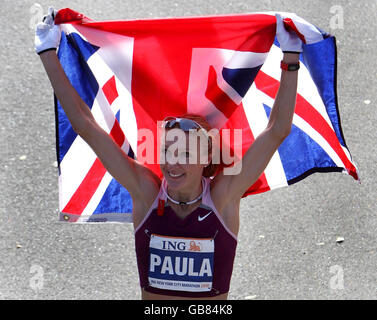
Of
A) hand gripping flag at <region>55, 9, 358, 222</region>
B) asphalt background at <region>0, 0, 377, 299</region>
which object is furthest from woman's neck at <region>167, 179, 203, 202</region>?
asphalt background at <region>0, 0, 377, 299</region>

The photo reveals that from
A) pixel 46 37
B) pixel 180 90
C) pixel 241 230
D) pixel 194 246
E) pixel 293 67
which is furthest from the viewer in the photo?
pixel 241 230

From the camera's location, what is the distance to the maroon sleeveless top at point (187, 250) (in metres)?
3.82

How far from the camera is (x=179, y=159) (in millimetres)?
3752

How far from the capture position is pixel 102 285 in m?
5.84

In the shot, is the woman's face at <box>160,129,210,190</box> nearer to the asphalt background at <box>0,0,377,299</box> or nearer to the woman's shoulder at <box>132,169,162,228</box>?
the woman's shoulder at <box>132,169,162,228</box>

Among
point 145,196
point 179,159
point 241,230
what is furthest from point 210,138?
point 241,230

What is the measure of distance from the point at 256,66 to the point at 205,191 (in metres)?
0.83

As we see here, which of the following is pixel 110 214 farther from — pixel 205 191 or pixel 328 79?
pixel 328 79

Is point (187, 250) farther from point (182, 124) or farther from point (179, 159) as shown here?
point (182, 124)

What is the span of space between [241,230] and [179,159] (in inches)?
103

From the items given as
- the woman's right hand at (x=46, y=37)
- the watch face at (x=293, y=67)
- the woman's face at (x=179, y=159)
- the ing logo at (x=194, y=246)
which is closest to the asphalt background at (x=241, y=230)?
the ing logo at (x=194, y=246)

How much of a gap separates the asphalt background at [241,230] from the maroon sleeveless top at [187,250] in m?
1.96
